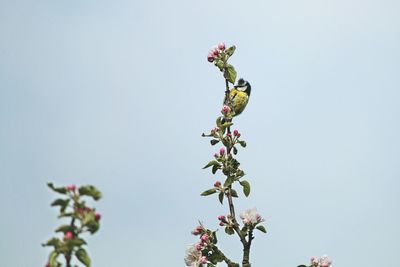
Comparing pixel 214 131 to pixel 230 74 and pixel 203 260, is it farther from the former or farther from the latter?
pixel 203 260

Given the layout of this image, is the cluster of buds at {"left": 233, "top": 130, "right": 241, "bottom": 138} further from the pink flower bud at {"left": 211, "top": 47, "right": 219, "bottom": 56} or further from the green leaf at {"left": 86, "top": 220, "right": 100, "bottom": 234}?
the green leaf at {"left": 86, "top": 220, "right": 100, "bottom": 234}

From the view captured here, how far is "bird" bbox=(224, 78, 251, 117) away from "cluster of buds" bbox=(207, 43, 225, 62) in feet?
1.49

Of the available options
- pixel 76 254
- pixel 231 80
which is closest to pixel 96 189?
pixel 76 254

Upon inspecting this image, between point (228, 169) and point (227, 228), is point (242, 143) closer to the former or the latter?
point (228, 169)

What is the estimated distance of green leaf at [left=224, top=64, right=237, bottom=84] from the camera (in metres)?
6.93

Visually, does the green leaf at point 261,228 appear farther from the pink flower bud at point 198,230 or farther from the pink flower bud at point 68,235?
the pink flower bud at point 68,235

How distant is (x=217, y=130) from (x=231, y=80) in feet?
2.04

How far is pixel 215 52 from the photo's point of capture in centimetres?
709

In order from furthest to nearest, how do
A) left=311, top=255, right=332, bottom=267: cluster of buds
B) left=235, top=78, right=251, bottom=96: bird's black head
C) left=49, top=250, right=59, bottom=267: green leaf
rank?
left=235, top=78, right=251, bottom=96: bird's black head, left=311, top=255, right=332, bottom=267: cluster of buds, left=49, top=250, right=59, bottom=267: green leaf

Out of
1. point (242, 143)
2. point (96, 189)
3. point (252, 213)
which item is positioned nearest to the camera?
point (96, 189)

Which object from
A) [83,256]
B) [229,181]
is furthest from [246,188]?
[83,256]

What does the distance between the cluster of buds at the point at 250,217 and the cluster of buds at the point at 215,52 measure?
1.92 m

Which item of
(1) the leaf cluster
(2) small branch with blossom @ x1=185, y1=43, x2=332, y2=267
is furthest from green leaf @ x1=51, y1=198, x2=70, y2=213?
(2) small branch with blossom @ x1=185, y1=43, x2=332, y2=267

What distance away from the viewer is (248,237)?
20.7ft
